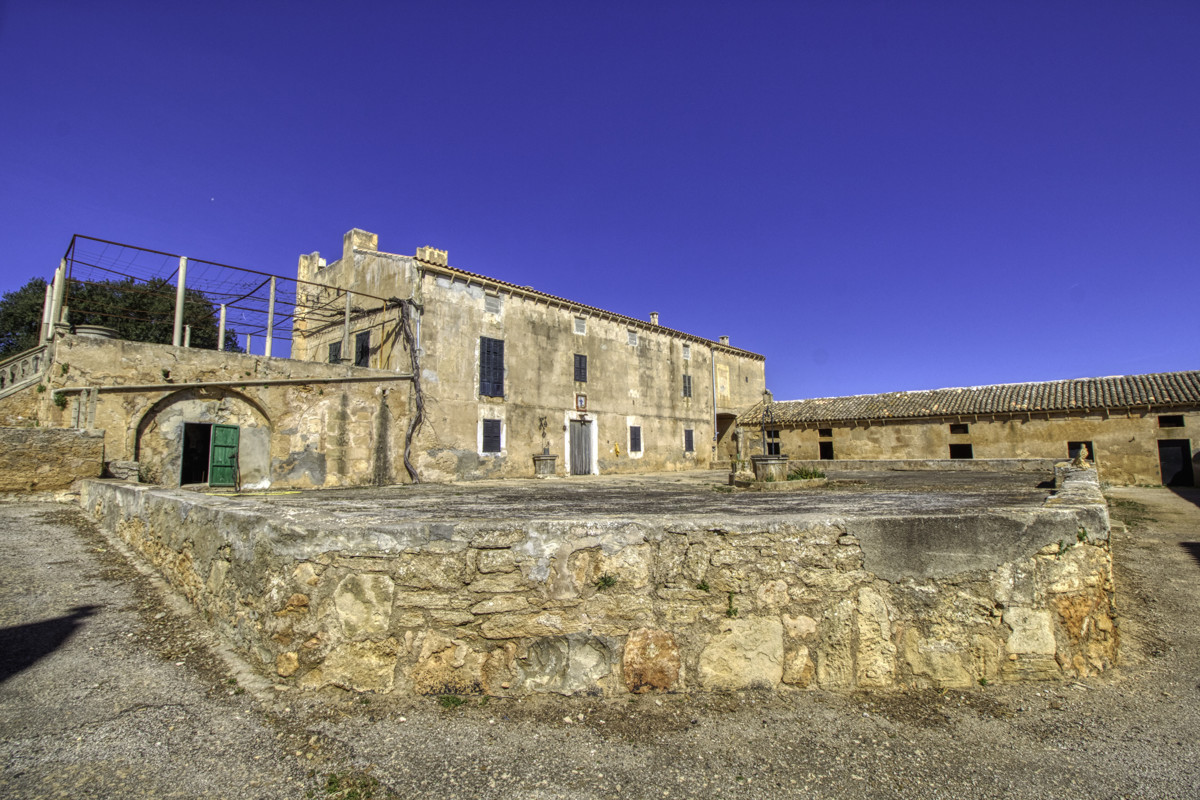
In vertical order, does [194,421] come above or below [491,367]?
below

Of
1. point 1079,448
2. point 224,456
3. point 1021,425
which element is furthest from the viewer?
point 1021,425

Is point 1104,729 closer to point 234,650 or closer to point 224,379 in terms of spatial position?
point 234,650

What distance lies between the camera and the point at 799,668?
299cm

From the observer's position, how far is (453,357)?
54.9 ft

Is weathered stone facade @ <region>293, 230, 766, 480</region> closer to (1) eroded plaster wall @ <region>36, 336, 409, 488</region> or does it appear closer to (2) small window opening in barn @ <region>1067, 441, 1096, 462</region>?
(1) eroded plaster wall @ <region>36, 336, 409, 488</region>

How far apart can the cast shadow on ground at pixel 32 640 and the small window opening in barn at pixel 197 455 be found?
12.2 meters

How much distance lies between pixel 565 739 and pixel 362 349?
16.4 meters

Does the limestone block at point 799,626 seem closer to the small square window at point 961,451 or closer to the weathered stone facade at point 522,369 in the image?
the weathered stone facade at point 522,369

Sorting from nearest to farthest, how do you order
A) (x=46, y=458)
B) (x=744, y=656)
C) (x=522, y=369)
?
(x=744, y=656)
(x=46, y=458)
(x=522, y=369)

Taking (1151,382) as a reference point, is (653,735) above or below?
below

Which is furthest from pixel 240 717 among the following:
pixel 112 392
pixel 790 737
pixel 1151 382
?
pixel 1151 382

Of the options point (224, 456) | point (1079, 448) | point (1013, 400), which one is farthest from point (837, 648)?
point (1013, 400)

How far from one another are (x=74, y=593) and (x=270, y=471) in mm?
9500

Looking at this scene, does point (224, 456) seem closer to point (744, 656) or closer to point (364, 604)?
point (364, 604)
